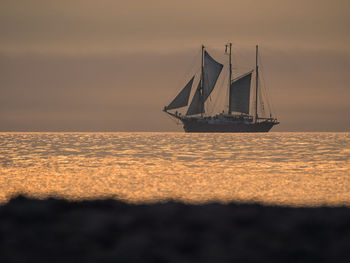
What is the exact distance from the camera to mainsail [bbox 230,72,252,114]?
12850 cm

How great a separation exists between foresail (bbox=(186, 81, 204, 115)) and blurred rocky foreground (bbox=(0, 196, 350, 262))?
116244 mm

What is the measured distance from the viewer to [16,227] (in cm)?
773

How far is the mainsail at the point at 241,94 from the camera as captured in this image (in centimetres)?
12850

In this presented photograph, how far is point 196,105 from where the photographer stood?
4958 inches

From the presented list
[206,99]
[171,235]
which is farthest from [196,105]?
[171,235]

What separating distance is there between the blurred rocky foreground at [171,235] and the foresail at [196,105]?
116 m

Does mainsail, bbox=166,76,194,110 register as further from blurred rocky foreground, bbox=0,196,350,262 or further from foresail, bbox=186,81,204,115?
blurred rocky foreground, bbox=0,196,350,262

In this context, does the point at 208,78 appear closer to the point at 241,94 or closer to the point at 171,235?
the point at 241,94

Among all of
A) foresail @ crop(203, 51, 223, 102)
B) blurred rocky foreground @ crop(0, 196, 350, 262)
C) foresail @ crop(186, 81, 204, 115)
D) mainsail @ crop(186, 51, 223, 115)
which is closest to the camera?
blurred rocky foreground @ crop(0, 196, 350, 262)

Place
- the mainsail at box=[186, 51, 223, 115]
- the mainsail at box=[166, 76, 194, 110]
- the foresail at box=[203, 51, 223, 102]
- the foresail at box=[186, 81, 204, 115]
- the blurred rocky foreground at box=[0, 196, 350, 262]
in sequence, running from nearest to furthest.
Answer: the blurred rocky foreground at box=[0, 196, 350, 262], the mainsail at box=[166, 76, 194, 110], the foresail at box=[186, 81, 204, 115], the mainsail at box=[186, 51, 223, 115], the foresail at box=[203, 51, 223, 102]

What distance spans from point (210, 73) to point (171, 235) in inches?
4874

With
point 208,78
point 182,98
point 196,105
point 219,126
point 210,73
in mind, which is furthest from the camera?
point 219,126

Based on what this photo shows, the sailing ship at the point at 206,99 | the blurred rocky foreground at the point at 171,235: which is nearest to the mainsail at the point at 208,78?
the sailing ship at the point at 206,99

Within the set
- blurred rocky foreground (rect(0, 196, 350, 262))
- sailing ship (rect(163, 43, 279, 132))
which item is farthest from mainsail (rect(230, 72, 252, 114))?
blurred rocky foreground (rect(0, 196, 350, 262))
